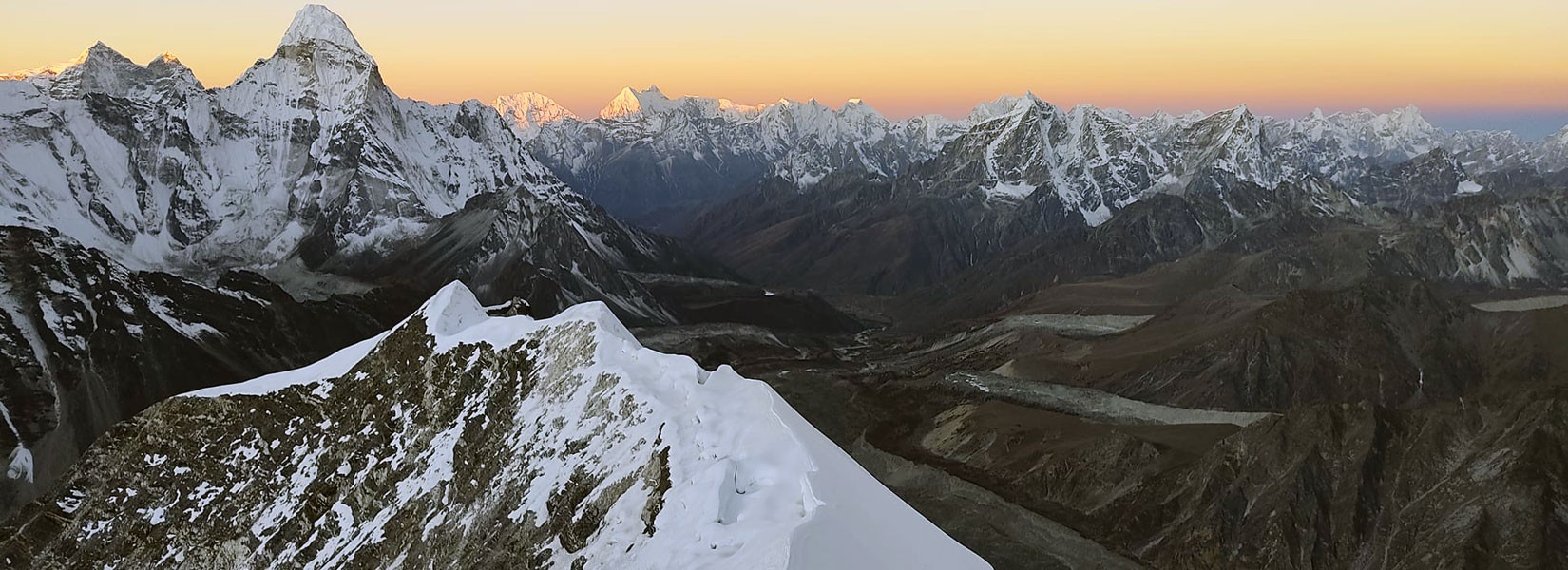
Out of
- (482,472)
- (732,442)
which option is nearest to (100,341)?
(482,472)

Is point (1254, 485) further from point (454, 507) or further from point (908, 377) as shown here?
point (908, 377)

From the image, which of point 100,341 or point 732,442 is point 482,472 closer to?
point 732,442

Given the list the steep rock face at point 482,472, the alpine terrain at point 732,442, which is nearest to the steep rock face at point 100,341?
the alpine terrain at point 732,442

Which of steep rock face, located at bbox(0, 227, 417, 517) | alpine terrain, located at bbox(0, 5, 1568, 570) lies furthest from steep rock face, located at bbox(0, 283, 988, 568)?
steep rock face, located at bbox(0, 227, 417, 517)

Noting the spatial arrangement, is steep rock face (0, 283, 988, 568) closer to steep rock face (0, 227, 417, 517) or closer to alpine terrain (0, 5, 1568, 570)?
alpine terrain (0, 5, 1568, 570)

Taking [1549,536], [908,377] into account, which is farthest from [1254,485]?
[908,377]

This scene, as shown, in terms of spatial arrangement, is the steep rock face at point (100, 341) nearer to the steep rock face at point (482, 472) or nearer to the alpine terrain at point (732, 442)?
the alpine terrain at point (732, 442)

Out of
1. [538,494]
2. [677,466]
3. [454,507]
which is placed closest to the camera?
[677,466]
